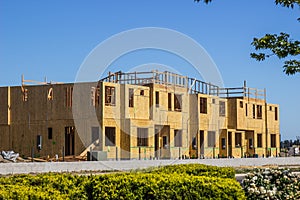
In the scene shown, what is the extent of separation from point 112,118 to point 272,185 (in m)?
31.8

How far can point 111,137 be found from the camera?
144ft

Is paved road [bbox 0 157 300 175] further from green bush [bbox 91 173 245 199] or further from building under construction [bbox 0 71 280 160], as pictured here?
green bush [bbox 91 173 245 199]

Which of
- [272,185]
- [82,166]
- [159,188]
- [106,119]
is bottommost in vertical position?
[82,166]

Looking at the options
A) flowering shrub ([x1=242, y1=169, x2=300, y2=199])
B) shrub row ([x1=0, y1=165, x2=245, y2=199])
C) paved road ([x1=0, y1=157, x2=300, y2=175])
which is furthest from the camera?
paved road ([x1=0, y1=157, x2=300, y2=175])

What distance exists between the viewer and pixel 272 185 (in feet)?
39.0

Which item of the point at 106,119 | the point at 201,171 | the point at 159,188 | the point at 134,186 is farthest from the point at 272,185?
the point at 106,119

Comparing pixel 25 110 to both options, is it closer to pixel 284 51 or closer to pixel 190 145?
pixel 190 145

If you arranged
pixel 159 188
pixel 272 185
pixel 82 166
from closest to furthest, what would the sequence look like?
pixel 159 188
pixel 272 185
pixel 82 166

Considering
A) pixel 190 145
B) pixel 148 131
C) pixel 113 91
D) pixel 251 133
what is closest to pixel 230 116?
pixel 251 133

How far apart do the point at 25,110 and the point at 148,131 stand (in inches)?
398

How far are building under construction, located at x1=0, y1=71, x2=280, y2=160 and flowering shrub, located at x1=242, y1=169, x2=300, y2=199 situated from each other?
93.9 feet

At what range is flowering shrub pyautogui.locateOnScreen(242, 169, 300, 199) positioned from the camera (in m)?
11.3

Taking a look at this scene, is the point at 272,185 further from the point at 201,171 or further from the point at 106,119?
the point at 106,119

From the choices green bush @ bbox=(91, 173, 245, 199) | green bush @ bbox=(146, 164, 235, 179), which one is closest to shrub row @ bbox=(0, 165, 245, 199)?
green bush @ bbox=(91, 173, 245, 199)
